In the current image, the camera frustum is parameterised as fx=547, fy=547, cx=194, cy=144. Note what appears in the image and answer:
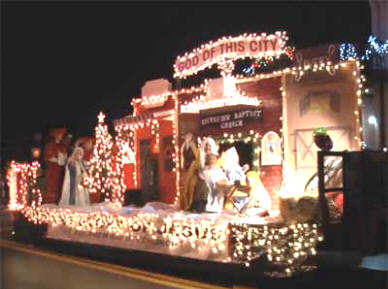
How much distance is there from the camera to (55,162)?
15094mm

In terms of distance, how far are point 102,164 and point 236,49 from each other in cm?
633

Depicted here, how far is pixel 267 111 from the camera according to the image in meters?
13.2

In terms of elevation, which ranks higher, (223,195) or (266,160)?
(266,160)

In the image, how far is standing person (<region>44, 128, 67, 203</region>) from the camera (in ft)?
49.5

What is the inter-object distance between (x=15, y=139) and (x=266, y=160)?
92.3ft

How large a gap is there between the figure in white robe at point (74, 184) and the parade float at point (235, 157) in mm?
349

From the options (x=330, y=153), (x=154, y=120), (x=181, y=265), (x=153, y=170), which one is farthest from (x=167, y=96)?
(x=330, y=153)

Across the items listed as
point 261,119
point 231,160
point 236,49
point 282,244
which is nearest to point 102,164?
point 231,160

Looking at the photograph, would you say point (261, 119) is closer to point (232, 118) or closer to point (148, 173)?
point (232, 118)

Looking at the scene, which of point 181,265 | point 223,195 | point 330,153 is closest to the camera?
point 330,153

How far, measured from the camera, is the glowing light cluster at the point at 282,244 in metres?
8.92

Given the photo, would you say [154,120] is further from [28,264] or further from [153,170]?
[28,264]

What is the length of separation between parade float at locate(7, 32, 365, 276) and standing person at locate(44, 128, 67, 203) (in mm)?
579

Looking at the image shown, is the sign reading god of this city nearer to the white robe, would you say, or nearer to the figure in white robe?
the figure in white robe
